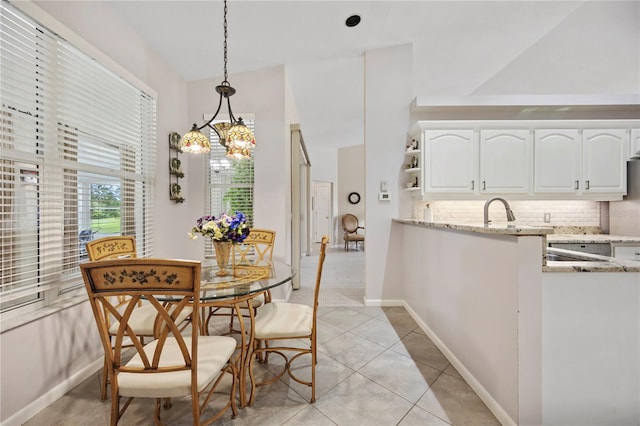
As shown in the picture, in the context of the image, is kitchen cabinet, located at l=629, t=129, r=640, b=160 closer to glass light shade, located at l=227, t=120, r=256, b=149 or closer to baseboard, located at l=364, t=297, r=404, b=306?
baseboard, located at l=364, t=297, r=404, b=306

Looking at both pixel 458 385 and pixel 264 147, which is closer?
pixel 458 385

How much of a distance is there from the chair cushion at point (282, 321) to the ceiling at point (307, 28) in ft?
8.43

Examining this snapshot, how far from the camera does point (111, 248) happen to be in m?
1.88

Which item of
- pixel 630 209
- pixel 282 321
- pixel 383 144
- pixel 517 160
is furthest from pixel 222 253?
pixel 630 209

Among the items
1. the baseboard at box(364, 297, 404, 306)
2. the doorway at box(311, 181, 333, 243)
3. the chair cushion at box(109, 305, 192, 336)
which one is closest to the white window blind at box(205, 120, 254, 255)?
the chair cushion at box(109, 305, 192, 336)

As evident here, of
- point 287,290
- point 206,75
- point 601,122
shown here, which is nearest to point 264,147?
point 206,75

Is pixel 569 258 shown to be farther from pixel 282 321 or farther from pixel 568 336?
pixel 282 321

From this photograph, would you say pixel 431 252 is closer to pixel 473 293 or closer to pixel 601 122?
pixel 473 293

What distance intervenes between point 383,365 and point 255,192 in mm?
2304

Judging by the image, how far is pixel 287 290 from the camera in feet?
11.2

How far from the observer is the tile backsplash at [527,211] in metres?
3.21

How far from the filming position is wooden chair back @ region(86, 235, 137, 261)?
172 cm

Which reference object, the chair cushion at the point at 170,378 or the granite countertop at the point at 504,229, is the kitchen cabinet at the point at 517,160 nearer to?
the granite countertop at the point at 504,229

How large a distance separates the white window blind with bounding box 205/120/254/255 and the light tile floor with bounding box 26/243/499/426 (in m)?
1.84
